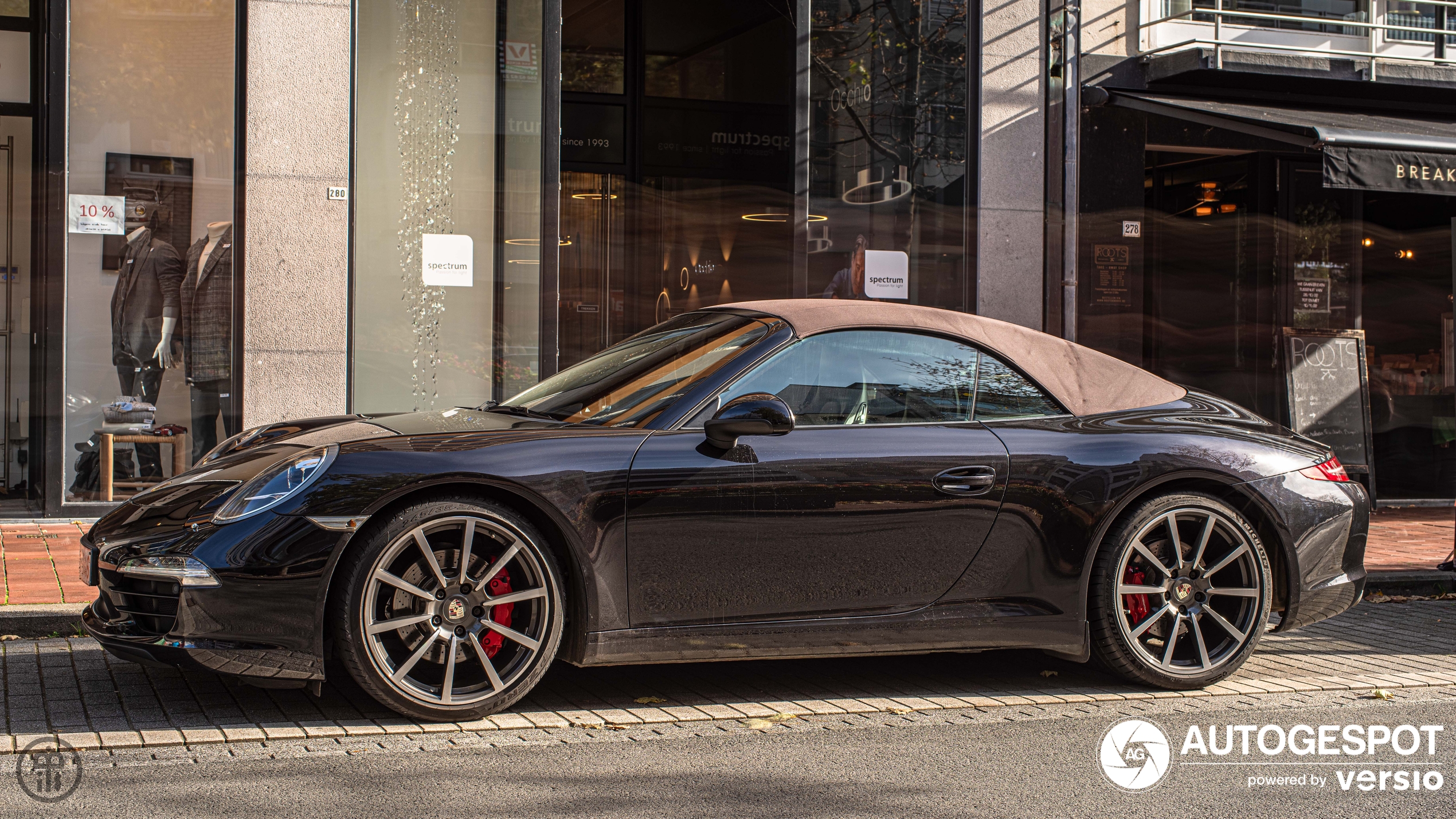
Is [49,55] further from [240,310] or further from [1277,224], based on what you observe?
[1277,224]

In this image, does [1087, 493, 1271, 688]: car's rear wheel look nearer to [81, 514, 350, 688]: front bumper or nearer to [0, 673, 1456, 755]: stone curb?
[0, 673, 1456, 755]: stone curb

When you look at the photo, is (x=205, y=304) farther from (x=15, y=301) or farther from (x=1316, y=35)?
(x=1316, y=35)

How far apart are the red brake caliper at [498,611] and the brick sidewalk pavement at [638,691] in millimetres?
264

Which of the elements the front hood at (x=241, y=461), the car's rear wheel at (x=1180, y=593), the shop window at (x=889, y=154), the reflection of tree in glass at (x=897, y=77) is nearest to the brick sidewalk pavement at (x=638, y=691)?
the car's rear wheel at (x=1180, y=593)

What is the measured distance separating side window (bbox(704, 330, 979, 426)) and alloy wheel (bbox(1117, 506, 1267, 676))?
0.89 m

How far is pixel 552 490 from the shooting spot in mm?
4324

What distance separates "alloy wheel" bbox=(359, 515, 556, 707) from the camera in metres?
4.23

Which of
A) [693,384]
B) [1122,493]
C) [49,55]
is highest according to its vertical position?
[49,55]

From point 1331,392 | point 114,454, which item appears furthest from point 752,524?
point 1331,392

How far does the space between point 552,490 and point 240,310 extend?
19.8 feet

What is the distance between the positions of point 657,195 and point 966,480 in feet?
25.9

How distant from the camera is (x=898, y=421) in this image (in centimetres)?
486

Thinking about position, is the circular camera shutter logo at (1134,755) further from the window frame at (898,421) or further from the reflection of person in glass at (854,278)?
the reflection of person in glass at (854,278)

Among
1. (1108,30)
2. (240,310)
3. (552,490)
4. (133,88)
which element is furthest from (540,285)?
(552,490)
